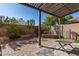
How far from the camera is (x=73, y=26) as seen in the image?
3855 millimetres

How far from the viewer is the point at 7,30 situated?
12.6ft

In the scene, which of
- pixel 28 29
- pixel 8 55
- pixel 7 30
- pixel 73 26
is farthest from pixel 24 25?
pixel 73 26

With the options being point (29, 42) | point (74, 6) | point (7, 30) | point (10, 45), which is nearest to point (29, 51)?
point (29, 42)

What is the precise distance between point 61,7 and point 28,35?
1023 millimetres

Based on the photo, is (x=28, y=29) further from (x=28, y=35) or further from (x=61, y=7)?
(x=61, y=7)

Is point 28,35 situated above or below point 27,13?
below

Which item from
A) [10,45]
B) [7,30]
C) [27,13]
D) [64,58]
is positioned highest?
[27,13]

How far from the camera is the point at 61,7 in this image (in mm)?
3936

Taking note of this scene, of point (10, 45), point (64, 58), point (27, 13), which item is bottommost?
point (64, 58)

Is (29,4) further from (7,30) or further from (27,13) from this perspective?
(7,30)

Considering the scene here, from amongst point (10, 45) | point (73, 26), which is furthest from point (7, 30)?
point (73, 26)

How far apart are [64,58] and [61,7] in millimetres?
1210

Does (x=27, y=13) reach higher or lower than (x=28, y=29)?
higher

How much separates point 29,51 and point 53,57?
59cm
